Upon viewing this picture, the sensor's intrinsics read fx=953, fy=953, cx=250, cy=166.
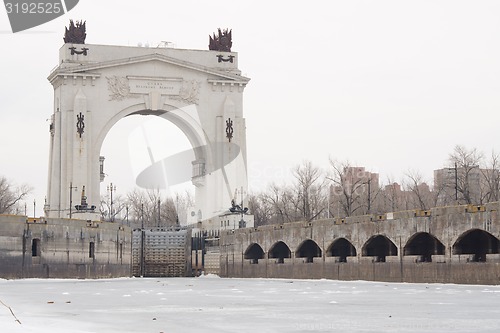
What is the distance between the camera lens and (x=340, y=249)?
72812 millimetres

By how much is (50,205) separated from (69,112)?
10345 millimetres

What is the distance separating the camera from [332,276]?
68.9 meters

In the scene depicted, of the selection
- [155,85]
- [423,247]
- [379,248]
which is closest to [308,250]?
[379,248]

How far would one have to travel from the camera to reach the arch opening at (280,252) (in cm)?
8075

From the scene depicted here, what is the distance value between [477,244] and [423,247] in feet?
17.2

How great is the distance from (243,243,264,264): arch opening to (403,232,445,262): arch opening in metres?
27.0

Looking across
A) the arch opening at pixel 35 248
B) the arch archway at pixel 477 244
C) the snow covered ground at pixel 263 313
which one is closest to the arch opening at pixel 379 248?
the arch archway at pixel 477 244

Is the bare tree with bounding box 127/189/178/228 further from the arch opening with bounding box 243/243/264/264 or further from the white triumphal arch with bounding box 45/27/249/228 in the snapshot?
the arch opening with bounding box 243/243/264/264

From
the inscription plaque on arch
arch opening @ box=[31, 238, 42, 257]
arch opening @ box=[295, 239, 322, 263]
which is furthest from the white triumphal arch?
arch opening @ box=[295, 239, 322, 263]

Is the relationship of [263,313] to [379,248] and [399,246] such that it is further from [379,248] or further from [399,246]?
[379,248]

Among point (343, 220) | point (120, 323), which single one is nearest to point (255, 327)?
point (120, 323)

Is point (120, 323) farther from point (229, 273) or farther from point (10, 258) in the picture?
point (229, 273)

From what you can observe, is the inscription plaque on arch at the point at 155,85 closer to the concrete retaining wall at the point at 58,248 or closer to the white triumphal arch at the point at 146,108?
the white triumphal arch at the point at 146,108

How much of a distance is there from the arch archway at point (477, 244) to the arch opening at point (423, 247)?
2.34 meters
